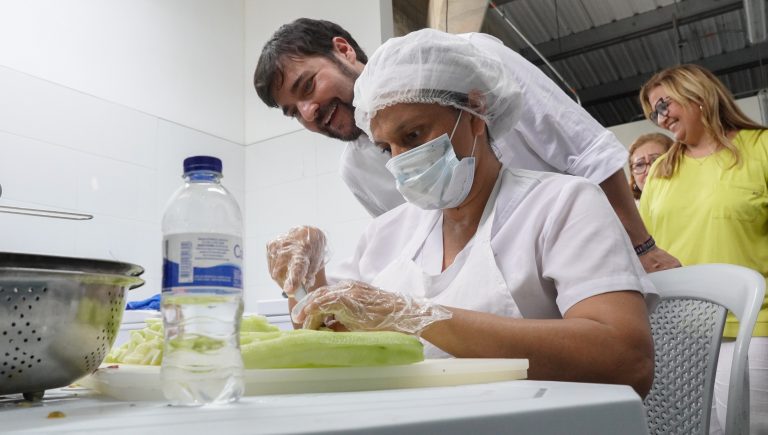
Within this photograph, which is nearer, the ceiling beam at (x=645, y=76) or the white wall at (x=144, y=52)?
the white wall at (x=144, y=52)

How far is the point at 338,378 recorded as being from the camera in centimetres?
74

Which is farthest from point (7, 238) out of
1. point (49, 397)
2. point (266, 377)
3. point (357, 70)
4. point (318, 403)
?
point (318, 403)

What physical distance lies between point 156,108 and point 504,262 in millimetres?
2440

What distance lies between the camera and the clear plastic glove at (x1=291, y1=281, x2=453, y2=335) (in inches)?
39.5

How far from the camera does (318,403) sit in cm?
59

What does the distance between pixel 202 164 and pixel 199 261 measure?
0.11 m

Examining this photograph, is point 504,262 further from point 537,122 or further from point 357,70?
point 357,70

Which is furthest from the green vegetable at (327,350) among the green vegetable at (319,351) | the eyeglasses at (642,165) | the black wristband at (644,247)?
the eyeglasses at (642,165)

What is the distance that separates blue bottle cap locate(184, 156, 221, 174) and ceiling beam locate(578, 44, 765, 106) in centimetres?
727

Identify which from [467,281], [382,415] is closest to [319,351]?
[382,415]

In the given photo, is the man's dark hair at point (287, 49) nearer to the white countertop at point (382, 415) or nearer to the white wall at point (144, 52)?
the white wall at point (144, 52)

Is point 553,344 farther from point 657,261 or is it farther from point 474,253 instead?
point 657,261

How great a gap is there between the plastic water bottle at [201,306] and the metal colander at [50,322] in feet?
0.32

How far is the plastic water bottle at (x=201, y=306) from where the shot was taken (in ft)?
2.01
